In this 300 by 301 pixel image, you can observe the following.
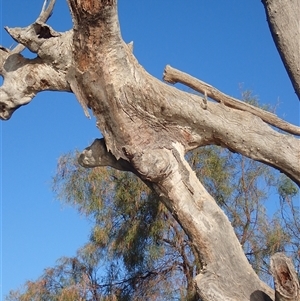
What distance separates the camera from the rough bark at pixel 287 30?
3.57 meters

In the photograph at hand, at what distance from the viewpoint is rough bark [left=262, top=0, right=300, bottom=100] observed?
3572 mm

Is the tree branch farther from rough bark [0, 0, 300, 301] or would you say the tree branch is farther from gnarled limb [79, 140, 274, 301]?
gnarled limb [79, 140, 274, 301]

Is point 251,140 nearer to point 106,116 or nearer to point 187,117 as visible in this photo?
point 187,117

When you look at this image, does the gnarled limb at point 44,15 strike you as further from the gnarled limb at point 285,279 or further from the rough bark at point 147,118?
the gnarled limb at point 285,279

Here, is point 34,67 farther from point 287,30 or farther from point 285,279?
point 285,279

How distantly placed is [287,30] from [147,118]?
1.08m

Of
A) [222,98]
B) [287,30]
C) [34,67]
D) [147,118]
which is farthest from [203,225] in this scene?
[34,67]

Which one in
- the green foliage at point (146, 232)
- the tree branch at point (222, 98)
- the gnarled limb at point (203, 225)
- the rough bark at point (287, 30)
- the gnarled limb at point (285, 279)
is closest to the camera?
the gnarled limb at point (285, 279)

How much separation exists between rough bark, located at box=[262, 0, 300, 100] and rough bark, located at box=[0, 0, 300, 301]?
49 centimetres

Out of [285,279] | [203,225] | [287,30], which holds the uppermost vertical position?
[287,30]

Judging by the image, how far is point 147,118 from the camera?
4.05m

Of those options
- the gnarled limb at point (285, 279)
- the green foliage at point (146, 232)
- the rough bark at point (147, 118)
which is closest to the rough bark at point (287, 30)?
the rough bark at point (147, 118)

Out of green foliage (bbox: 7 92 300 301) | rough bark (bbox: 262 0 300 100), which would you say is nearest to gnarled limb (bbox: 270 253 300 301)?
rough bark (bbox: 262 0 300 100)

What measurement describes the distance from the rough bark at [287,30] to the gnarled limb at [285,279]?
1.19 metres
